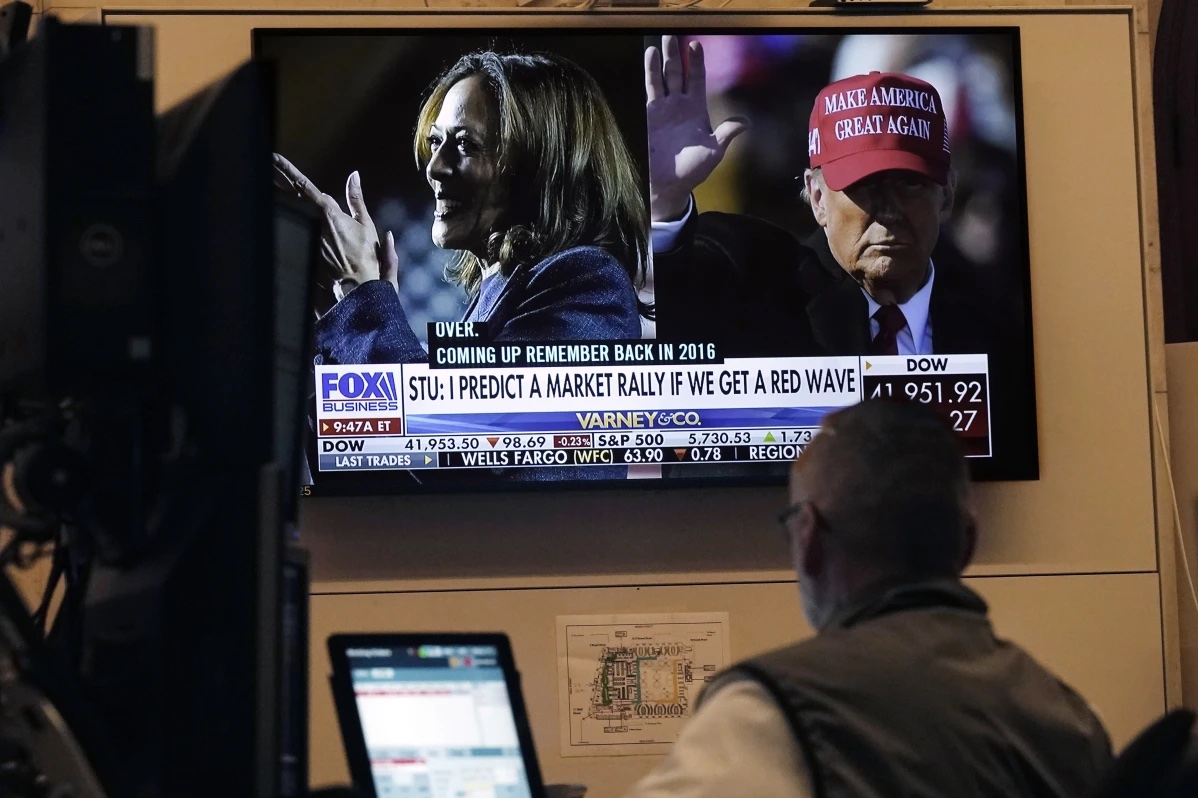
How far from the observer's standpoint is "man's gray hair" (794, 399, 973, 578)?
1539mm

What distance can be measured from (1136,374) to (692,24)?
4.60 ft

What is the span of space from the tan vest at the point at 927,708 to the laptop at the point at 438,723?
30 cm

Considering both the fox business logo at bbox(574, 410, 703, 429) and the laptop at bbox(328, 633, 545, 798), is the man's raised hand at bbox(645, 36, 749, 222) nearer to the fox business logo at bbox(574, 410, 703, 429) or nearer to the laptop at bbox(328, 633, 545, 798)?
the fox business logo at bbox(574, 410, 703, 429)

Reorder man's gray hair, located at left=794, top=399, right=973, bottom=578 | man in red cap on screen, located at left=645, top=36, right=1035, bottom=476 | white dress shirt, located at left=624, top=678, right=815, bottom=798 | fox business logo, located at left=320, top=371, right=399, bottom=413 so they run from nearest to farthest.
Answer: white dress shirt, located at left=624, top=678, right=815, bottom=798 → man's gray hair, located at left=794, top=399, right=973, bottom=578 → fox business logo, located at left=320, top=371, right=399, bottom=413 → man in red cap on screen, located at left=645, top=36, right=1035, bottom=476

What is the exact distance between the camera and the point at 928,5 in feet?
11.3

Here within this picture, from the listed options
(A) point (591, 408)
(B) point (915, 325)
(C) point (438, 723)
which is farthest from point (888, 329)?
(C) point (438, 723)

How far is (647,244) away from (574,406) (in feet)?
1.38

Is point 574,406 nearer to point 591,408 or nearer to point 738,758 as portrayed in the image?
point 591,408

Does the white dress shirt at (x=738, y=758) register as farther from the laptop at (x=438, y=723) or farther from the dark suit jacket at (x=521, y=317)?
the dark suit jacket at (x=521, y=317)

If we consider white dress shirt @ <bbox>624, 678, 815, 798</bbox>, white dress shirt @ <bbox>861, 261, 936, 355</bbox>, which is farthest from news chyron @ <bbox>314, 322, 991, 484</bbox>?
white dress shirt @ <bbox>624, 678, 815, 798</bbox>

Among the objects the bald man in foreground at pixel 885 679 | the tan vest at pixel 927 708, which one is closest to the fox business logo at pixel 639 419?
the bald man in foreground at pixel 885 679

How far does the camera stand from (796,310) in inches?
130

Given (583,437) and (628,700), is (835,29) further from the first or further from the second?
(628,700)

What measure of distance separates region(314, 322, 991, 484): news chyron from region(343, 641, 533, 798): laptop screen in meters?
1.61
